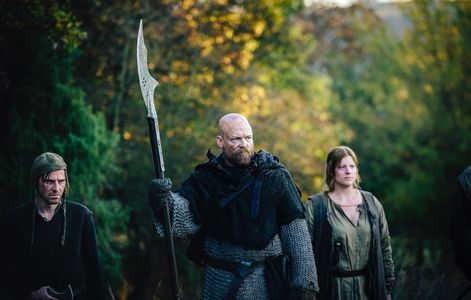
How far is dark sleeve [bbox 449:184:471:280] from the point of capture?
5711 mm

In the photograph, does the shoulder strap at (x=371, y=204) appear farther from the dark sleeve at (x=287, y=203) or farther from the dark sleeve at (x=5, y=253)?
the dark sleeve at (x=5, y=253)

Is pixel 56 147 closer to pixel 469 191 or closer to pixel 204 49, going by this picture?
pixel 469 191

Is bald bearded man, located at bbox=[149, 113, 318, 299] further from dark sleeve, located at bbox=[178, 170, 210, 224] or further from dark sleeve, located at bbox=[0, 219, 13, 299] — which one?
dark sleeve, located at bbox=[0, 219, 13, 299]

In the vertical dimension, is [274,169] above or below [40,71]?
below

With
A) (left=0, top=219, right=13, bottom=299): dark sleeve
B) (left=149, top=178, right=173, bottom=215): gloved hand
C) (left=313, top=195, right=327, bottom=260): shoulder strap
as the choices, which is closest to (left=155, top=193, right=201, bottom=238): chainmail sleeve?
(left=149, top=178, right=173, bottom=215): gloved hand

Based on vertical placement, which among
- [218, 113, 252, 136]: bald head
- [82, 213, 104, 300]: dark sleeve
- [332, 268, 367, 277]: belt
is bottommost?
[332, 268, 367, 277]: belt

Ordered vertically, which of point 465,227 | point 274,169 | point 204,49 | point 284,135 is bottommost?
point 465,227

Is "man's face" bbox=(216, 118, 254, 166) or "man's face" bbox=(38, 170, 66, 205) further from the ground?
"man's face" bbox=(216, 118, 254, 166)

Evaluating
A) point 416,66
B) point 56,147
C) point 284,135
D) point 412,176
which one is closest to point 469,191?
point 56,147

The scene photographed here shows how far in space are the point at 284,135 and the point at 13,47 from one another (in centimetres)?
753

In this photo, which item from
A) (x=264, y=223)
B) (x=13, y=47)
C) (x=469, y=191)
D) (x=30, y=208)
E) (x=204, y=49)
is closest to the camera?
(x=264, y=223)

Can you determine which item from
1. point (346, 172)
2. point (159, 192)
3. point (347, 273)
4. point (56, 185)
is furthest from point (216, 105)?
point (159, 192)

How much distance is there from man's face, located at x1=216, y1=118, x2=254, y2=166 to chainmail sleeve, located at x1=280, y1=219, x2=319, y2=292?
540mm

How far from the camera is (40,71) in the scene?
25.6 feet
